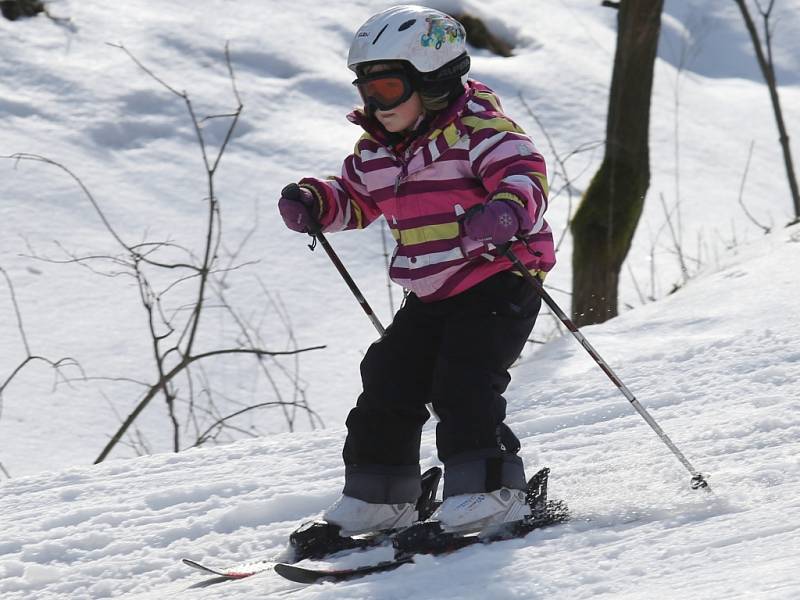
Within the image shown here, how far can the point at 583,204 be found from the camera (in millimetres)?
6250

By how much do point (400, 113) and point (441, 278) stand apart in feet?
1.47

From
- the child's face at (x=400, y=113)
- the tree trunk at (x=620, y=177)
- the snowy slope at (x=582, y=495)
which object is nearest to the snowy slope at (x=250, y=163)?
the tree trunk at (x=620, y=177)

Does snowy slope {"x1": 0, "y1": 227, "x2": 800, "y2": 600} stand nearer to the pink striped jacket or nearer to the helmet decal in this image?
the pink striped jacket

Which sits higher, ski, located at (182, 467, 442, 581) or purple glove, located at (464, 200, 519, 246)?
purple glove, located at (464, 200, 519, 246)

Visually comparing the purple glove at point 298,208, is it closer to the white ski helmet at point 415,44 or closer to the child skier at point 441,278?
the child skier at point 441,278

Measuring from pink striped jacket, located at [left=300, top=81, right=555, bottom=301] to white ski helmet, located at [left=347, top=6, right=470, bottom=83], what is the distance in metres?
0.09

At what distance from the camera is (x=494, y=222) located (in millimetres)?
2547

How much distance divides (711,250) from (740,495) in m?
6.66

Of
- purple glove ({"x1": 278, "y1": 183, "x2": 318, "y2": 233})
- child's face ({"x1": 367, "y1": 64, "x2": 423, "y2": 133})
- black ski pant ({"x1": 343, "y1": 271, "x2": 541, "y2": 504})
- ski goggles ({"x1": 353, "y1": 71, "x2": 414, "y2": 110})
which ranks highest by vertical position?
ski goggles ({"x1": 353, "y1": 71, "x2": 414, "y2": 110})

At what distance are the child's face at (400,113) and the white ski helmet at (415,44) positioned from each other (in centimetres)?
3

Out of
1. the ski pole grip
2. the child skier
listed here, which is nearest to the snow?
the child skier

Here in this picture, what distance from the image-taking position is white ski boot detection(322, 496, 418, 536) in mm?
2926

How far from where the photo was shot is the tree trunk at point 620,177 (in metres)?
6.16

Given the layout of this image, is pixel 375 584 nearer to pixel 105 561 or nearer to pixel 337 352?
pixel 105 561
